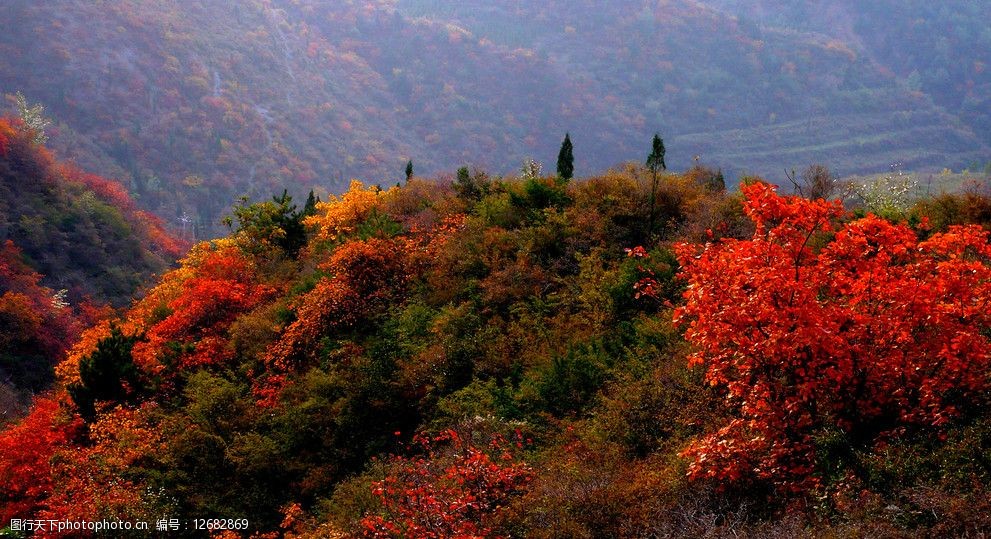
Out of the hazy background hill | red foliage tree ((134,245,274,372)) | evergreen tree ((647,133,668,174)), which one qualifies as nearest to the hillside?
the hazy background hill

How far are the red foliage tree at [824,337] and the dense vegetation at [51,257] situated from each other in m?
54.9

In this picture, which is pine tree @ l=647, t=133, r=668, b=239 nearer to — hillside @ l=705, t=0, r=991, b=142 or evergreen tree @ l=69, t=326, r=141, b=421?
evergreen tree @ l=69, t=326, r=141, b=421

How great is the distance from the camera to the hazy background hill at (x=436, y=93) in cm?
12925

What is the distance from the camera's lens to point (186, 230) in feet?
372

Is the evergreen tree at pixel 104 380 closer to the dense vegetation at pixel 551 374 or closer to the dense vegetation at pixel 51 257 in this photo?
the dense vegetation at pixel 551 374

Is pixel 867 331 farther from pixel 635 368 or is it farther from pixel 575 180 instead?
Answer: pixel 575 180

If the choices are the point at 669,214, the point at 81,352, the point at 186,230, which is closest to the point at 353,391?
the point at 669,214

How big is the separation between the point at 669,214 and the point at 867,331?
1245cm

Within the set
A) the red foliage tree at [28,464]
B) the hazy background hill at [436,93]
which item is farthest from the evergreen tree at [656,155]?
the hazy background hill at [436,93]

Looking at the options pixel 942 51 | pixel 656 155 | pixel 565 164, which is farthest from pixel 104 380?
pixel 942 51

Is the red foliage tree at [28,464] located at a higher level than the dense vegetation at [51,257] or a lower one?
lower

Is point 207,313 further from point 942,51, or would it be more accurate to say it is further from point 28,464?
point 942,51

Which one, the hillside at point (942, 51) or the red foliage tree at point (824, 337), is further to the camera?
the hillside at point (942, 51)

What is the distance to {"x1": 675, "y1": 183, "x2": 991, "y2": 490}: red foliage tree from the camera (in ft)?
27.5
